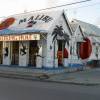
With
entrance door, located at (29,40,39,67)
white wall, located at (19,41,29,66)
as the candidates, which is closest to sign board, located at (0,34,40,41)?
white wall, located at (19,41,29,66)

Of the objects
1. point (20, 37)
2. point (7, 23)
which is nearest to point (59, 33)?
point (20, 37)

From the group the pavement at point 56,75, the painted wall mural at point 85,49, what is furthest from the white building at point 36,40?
the painted wall mural at point 85,49

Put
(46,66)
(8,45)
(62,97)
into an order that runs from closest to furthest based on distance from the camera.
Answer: (62,97), (46,66), (8,45)

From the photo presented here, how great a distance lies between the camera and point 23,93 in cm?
1454

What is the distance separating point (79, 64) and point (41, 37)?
22.3ft

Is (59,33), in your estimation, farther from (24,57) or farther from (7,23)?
(7,23)

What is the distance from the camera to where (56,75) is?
25.8 meters

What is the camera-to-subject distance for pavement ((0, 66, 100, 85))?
72.8 feet

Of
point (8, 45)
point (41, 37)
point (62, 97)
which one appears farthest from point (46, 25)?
point (62, 97)

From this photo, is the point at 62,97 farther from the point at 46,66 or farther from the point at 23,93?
the point at 46,66

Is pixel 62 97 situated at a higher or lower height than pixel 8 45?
lower

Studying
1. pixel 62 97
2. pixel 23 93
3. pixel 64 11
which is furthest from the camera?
pixel 64 11

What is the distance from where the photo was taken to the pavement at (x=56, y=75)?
22183 mm

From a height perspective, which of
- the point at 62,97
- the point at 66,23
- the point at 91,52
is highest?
the point at 66,23
